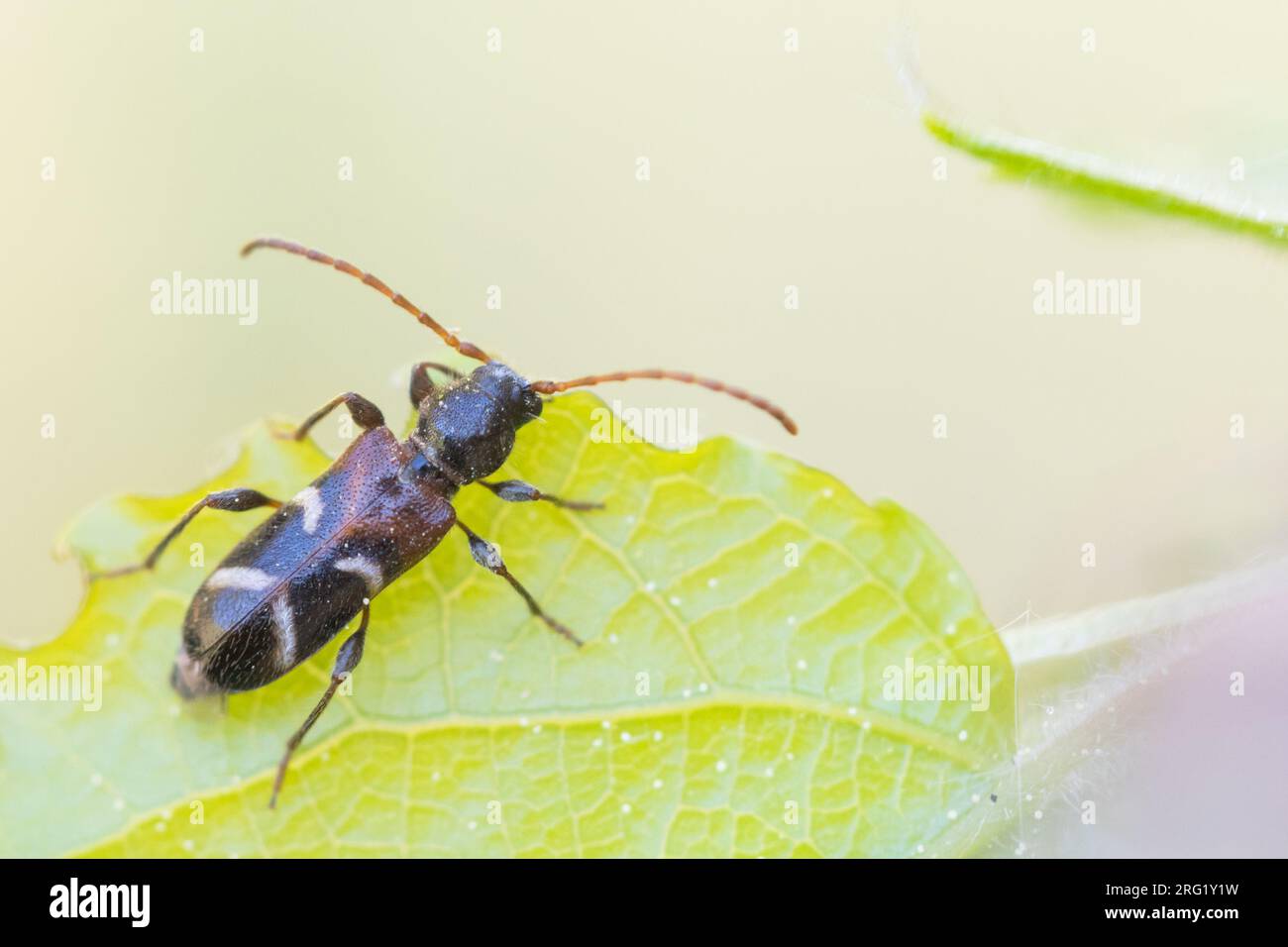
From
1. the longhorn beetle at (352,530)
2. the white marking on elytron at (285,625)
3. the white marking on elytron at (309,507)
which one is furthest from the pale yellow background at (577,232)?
the white marking on elytron at (285,625)

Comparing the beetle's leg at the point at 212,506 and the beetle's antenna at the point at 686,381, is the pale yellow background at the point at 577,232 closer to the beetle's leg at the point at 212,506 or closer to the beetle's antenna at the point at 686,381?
the beetle's antenna at the point at 686,381

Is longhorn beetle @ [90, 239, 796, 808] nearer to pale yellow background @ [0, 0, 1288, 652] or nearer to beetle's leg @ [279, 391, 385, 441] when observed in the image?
beetle's leg @ [279, 391, 385, 441]

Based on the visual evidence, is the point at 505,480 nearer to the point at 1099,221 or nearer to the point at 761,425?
the point at 1099,221

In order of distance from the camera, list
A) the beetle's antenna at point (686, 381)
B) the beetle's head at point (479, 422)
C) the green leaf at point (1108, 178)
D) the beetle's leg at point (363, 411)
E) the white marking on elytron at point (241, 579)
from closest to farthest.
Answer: the green leaf at point (1108, 178) → the beetle's antenna at point (686, 381) → the white marking on elytron at point (241, 579) → the beetle's head at point (479, 422) → the beetle's leg at point (363, 411)

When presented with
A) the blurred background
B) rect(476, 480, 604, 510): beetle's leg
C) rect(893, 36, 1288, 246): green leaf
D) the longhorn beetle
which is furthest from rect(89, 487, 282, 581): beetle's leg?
rect(893, 36, 1288, 246): green leaf

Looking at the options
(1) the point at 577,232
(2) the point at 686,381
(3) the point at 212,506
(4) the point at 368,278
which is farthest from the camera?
(1) the point at 577,232

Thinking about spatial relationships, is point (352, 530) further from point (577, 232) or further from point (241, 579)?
point (577, 232)

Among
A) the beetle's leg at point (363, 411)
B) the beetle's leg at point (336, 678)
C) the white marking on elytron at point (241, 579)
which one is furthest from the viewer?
the beetle's leg at point (363, 411)

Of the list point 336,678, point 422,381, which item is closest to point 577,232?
point 422,381
